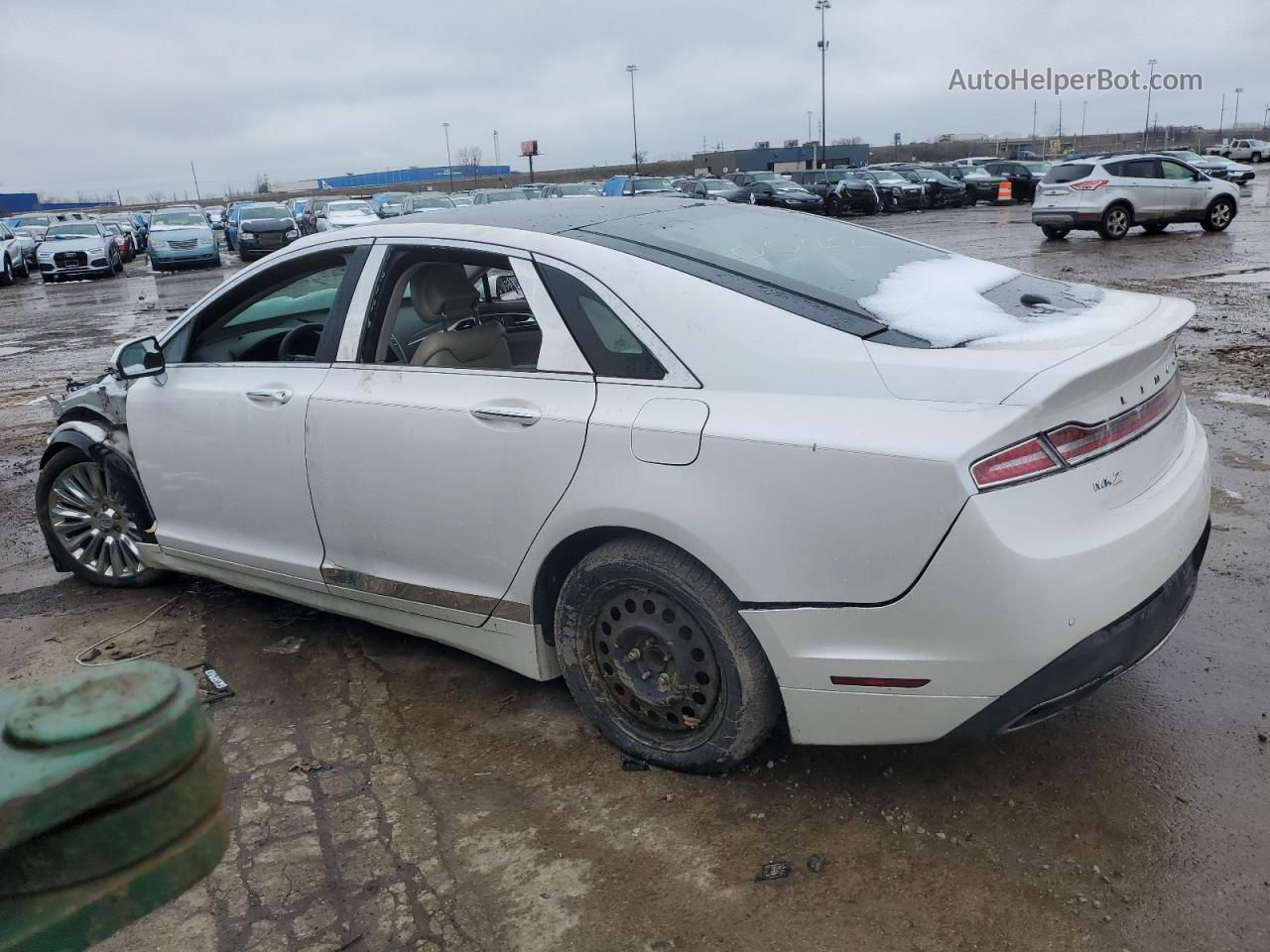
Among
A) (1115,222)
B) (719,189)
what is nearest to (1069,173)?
(1115,222)

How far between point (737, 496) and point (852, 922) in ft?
3.44

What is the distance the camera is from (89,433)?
184 inches

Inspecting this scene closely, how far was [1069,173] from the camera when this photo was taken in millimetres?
20125

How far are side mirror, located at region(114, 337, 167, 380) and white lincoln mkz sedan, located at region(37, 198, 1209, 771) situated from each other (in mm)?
201

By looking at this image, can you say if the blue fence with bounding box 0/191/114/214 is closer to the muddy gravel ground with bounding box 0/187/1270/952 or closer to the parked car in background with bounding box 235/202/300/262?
the parked car in background with bounding box 235/202/300/262

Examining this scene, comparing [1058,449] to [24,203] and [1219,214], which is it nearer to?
[1219,214]

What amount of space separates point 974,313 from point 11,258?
29.0 metres

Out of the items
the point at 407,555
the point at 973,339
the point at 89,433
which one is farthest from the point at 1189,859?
the point at 89,433

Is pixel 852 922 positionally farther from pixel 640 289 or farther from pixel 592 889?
pixel 640 289

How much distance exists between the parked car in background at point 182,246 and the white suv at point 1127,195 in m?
20.0

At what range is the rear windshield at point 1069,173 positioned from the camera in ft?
65.5

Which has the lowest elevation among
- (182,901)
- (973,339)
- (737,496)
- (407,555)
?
(182,901)

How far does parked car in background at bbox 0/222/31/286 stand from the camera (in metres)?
25.5

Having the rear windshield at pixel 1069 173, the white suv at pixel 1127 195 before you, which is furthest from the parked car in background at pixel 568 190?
the white suv at pixel 1127 195
